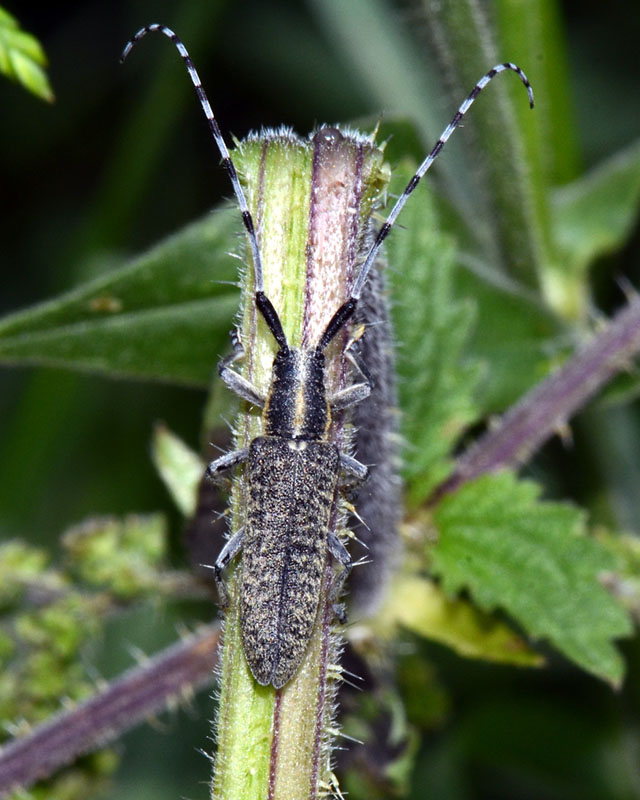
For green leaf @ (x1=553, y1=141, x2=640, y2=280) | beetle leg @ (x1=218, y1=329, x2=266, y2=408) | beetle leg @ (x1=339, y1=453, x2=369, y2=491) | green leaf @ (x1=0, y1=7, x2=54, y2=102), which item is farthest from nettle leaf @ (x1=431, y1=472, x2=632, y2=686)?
green leaf @ (x1=0, y1=7, x2=54, y2=102)

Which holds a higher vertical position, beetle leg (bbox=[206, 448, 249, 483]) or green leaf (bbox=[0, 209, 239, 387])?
green leaf (bbox=[0, 209, 239, 387])

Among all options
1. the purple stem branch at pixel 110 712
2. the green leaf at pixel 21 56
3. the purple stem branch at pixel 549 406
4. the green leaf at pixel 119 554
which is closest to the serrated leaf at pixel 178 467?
the green leaf at pixel 119 554

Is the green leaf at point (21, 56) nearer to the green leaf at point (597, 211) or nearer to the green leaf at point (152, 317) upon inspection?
the green leaf at point (152, 317)

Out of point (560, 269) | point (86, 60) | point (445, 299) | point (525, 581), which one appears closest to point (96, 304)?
point (445, 299)

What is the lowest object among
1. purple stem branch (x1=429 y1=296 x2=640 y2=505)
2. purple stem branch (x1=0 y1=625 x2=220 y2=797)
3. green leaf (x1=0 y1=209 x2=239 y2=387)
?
purple stem branch (x1=0 y1=625 x2=220 y2=797)

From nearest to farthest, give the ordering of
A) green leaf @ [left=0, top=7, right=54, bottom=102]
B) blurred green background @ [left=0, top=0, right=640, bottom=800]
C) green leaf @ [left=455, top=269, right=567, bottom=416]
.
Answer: green leaf @ [left=0, top=7, right=54, bottom=102]
green leaf @ [left=455, top=269, right=567, bottom=416]
blurred green background @ [left=0, top=0, right=640, bottom=800]

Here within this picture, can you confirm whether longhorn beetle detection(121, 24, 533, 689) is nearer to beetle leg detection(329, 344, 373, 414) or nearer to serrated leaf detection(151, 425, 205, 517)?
beetle leg detection(329, 344, 373, 414)

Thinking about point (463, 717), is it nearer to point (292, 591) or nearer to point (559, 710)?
point (559, 710)
